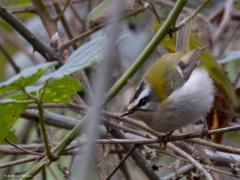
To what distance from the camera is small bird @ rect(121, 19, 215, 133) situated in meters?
2.56

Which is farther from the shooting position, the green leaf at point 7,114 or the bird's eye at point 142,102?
the bird's eye at point 142,102

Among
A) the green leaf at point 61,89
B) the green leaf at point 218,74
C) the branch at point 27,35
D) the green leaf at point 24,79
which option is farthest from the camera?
the green leaf at point 218,74

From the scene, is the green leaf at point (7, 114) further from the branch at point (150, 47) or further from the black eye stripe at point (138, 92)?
the black eye stripe at point (138, 92)

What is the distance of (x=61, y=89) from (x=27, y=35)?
0.82 meters

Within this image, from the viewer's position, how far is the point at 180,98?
270 cm

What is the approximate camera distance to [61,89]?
156 centimetres

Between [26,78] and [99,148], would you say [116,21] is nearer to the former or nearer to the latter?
[26,78]

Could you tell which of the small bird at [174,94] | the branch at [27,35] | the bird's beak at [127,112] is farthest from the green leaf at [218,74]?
the branch at [27,35]

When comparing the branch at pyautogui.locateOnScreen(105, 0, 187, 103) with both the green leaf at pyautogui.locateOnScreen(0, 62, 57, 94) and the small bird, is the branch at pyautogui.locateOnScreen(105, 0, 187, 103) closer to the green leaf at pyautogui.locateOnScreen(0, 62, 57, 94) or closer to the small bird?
the green leaf at pyautogui.locateOnScreen(0, 62, 57, 94)

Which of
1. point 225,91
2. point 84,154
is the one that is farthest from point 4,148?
point 84,154

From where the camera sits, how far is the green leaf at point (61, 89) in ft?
4.87

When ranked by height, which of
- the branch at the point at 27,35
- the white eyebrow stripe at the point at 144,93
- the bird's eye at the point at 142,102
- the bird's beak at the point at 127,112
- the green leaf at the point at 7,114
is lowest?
the green leaf at the point at 7,114

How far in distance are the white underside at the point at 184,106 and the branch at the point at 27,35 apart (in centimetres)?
60

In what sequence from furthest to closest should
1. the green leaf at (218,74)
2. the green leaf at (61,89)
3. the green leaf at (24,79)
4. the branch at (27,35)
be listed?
the green leaf at (218,74), the branch at (27,35), the green leaf at (61,89), the green leaf at (24,79)
